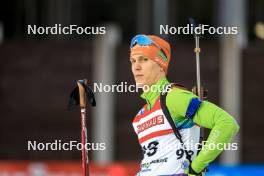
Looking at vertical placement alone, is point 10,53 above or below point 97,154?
above

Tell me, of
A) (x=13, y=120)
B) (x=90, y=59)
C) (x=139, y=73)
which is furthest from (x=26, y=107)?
(x=139, y=73)

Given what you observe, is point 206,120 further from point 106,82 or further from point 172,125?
point 106,82

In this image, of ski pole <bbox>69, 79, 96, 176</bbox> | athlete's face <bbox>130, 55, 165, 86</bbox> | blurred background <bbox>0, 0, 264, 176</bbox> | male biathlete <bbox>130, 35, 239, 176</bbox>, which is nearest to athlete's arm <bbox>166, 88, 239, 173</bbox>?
male biathlete <bbox>130, 35, 239, 176</bbox>

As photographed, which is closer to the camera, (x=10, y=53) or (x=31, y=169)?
(x=31, y=169)

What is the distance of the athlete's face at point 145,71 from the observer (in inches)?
247

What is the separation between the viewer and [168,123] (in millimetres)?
6055

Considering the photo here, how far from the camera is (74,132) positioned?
2002 cm

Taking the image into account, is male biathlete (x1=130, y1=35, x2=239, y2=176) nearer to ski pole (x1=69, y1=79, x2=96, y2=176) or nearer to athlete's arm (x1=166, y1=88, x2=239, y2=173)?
athlete's arm (x1=166, y1=88, x2=239, y2=173)

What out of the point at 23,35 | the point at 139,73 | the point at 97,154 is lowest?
the point at 97,154

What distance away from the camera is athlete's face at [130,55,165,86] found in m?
6.27

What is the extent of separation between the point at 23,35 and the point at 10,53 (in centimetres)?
147

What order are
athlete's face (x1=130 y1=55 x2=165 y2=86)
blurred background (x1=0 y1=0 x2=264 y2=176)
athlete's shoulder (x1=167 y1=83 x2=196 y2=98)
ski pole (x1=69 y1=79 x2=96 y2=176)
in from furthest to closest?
blurred background (x1=0 y1=0 x2=264 y2=176), ski pole (x1=69 y1=79 x2=96 y2=176), athlete's face (x1=130 y1=55 x2=165 y2=86), athlete's shoulder (x1=167 y1=83 x2=196 y2=98)

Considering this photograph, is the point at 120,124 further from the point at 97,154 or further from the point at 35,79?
the point at 35,79

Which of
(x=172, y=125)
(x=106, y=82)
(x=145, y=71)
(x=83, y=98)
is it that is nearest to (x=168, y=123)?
(x=172, y=125)
